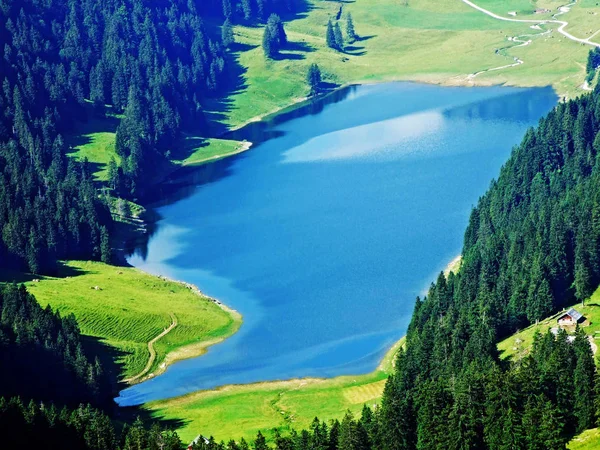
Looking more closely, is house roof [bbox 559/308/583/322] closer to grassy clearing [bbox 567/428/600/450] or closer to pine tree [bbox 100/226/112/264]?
grassy clearing [bbox 567/428/600/450]

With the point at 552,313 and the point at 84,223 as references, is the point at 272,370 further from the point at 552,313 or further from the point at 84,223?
the point at 84,223

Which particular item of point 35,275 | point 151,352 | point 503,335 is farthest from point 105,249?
point 503,335

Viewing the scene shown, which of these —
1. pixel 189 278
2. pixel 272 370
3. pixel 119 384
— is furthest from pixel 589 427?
pixel 189 278

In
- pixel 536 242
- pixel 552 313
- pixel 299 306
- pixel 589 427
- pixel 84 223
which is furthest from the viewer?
pixel 84 223

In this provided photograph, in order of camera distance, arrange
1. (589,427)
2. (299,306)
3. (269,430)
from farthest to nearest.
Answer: (299,306) → (269,430) → (589,427)

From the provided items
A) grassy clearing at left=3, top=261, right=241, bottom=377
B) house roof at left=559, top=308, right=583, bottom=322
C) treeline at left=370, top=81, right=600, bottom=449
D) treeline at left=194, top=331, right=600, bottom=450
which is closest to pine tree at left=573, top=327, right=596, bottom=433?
treeline at left=194, top=331, right=600, bottom=450
